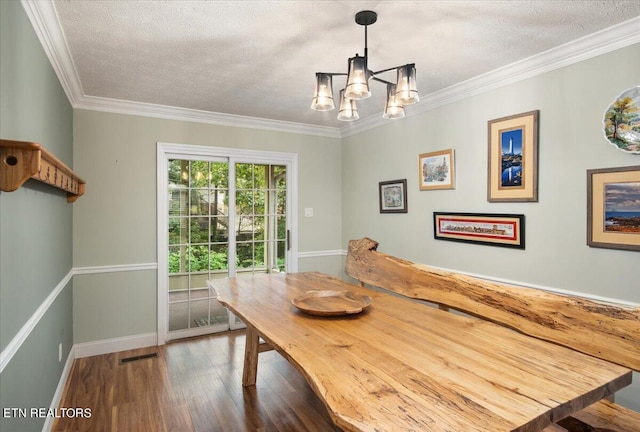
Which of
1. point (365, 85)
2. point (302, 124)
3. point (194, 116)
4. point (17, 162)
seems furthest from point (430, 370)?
point (302, 124)

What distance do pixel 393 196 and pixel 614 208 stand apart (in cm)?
194

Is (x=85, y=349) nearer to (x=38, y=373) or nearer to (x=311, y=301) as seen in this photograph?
(x=38, y=373)

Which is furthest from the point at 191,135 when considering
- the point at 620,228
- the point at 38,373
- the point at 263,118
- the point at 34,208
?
the point at 620,228

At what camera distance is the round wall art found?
2051 mm

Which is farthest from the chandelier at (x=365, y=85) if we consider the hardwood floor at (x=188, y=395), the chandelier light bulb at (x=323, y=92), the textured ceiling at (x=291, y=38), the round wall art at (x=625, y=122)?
the hardwood floor at (x=188, y=395)

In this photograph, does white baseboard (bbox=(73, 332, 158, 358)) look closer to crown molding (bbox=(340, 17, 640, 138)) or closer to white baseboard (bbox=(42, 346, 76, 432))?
white baseboard (bbox=(42, 346, 76, 432))

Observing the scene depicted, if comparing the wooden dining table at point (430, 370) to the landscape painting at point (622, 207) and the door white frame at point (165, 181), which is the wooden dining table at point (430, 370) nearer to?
the landscape painting at point (622, 207)

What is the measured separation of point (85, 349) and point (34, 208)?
80.9 inches

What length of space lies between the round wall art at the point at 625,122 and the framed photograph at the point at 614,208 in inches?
5.6

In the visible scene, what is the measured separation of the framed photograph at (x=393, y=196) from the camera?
12.1 feet

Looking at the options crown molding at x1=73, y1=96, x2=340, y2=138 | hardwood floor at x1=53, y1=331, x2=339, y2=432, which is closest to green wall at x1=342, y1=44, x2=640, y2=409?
crown molding at x1=73, y1=96, x2=340, y2=138

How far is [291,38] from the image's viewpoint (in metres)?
2.19

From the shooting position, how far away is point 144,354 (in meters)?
3.40

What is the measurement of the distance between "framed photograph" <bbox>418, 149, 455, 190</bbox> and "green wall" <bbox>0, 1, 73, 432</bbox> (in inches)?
115
